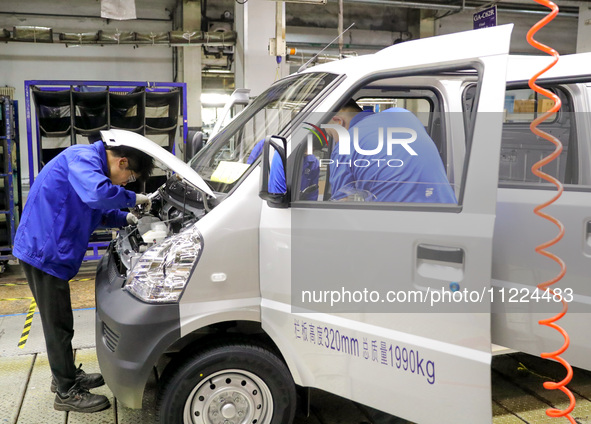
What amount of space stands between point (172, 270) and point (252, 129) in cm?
95

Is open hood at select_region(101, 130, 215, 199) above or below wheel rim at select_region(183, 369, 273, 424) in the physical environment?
above

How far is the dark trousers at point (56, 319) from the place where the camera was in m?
3.08

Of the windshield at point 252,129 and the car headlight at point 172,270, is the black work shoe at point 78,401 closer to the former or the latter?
the car headlight at point 172,270

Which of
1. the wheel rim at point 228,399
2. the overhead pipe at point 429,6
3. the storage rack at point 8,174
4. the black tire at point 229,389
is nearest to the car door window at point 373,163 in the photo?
the black tire at point 229,389

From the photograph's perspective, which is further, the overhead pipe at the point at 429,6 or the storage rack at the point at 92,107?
the overhead pipe at the point at 429,6

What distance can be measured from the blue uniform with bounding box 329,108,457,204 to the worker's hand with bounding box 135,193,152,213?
3.78ft

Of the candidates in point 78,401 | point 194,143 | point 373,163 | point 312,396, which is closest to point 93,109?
point 194,143

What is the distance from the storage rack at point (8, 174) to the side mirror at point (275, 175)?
196 inches

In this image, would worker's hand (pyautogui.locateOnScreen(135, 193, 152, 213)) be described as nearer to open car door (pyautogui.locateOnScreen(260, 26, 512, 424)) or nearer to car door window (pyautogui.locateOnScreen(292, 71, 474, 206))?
open car door (pyautogui.locateOnScreen(260, 26, 512, 424))

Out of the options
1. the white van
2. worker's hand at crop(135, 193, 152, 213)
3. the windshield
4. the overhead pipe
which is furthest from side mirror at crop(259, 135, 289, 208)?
the overhead pipe

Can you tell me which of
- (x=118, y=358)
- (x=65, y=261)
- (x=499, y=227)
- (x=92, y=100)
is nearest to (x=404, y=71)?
(x=499, y=227)

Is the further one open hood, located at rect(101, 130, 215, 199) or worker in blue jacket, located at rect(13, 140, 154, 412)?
worker in blue jacket, located at rect(13, 140, 154, 412)

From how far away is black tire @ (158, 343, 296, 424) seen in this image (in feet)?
8.29

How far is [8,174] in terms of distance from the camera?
638 centimetres
